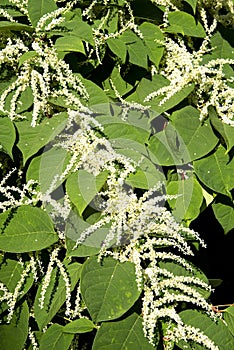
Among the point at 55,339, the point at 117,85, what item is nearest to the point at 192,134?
the point at 117,85

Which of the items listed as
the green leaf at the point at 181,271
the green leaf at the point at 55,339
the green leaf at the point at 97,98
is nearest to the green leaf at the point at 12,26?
the green leaf at the point at 97,98

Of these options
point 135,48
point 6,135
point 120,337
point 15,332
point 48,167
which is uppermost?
point 135,48

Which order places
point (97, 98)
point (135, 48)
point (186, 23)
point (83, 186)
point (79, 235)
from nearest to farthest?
point (83, 186) < point (79, 235) < point (97, 98) < point (135, 48) < point (186, 23)

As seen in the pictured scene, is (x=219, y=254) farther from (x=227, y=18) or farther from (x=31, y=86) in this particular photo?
(x=31, y=86)

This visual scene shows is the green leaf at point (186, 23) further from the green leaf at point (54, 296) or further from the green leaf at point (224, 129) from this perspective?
the green leaf at point (54, 296)

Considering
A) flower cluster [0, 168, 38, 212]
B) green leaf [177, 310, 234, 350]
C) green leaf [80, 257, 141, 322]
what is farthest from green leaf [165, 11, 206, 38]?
green leaf [177, 310, 234, 350]

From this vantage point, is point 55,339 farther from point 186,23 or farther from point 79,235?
point 186,23
